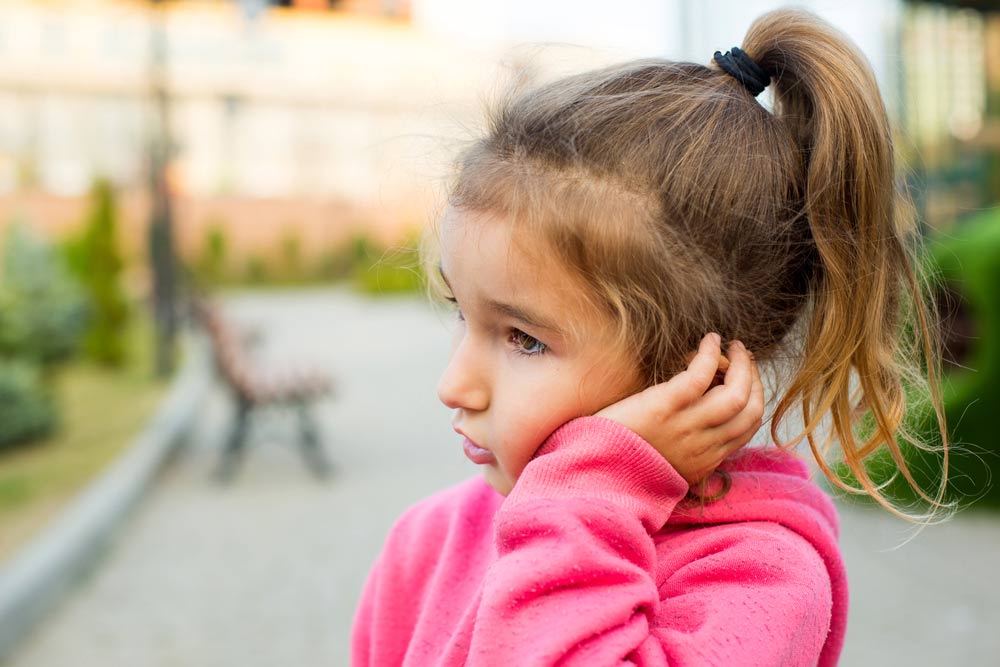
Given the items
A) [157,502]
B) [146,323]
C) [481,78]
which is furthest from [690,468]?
[146,323]

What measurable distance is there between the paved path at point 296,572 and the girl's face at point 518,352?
326 centimetres

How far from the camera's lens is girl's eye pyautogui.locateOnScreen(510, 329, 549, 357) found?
1170mm

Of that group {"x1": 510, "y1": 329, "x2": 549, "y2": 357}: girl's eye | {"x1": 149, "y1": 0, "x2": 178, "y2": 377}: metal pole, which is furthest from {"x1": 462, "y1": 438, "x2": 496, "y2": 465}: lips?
{"x1": 149, "y1": 0, "x2": 178, "y2": 377}: metal pole

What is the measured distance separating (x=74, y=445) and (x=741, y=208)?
25.0ft

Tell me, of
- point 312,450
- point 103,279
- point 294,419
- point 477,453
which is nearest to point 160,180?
point 103,279

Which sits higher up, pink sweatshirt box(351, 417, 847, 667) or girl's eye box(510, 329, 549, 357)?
girl's eye box(510, 329, 549, 357)

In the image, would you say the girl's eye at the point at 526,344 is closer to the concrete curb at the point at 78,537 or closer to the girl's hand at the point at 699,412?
the girl's hand at the point at 699,412

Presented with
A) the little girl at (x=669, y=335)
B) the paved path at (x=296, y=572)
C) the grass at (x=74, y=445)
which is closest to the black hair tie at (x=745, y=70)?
the little girl at (x=669, y=335)

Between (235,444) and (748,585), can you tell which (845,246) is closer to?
(748,585)

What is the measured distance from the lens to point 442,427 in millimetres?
9305

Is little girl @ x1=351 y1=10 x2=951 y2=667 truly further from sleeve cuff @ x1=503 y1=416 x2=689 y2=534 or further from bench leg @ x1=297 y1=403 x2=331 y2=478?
bench leg @ x1=297 y1=403 x2=331 y2=478

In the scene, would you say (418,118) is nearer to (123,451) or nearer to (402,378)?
(123,451)

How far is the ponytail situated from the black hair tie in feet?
0.06

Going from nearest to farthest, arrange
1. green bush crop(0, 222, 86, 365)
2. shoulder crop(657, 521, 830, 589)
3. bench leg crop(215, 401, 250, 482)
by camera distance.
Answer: shoulder crop(657, 521, 830, 589)
bench leg crop(215, 401, 250, 482)
green bush crop(0, 222, 86, 365)
